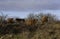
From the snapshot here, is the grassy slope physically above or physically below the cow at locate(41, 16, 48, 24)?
below

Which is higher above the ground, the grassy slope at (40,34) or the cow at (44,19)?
the cow at (44,19)

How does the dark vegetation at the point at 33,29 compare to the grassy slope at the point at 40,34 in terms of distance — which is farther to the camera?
the dark vegetation at the point at 33,29

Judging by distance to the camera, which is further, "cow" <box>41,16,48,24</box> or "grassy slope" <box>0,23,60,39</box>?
"cow" <box>41,16,48,24</box>

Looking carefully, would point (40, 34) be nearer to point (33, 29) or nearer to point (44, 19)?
point (33, 29)

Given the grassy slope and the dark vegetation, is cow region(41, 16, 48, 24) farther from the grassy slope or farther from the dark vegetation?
the grassy slope

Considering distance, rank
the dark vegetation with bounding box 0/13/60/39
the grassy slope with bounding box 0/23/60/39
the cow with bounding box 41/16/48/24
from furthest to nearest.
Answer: the cow with bounding box 41/16/48/24, the dark vegetation with bounding box 0/13/60/39, the grassy slope with bounding box 0/23/60/39

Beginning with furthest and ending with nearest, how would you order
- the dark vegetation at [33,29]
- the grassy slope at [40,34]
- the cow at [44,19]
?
1. the cow at [44,19]
2. the dark vegetation at [33,29]
3. the grassy slope at [40,34]

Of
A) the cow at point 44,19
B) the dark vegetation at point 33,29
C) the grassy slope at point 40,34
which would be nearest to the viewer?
the grassy slope at point 40,34

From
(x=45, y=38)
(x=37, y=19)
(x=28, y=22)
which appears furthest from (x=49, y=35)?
(x=37, y=19)

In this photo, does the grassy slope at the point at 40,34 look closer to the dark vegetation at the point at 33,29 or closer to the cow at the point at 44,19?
the dark vegetation at the point at 33,29

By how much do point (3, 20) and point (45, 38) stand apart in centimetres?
462

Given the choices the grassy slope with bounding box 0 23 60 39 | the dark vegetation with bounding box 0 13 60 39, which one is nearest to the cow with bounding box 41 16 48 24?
the dark vegetation with bounding box 0 13 60 39

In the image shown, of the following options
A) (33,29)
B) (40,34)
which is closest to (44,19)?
(33,29)

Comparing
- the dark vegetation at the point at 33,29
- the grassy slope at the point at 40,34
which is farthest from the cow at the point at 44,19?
the grassy slope at the point at 40,34
